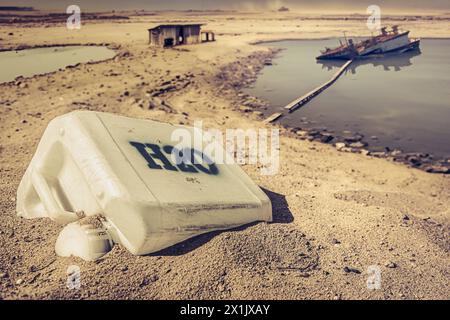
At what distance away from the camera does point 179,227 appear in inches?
163

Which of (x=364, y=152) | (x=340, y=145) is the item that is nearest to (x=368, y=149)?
(x=364, y=152)

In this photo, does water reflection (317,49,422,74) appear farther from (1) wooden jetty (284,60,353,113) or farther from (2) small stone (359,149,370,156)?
(2) small stone (359,149,370,156)

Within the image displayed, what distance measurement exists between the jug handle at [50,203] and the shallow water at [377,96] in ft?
28.5

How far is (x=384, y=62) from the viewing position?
24922mm

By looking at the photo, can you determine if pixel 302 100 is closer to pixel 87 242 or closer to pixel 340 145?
pixel 340 145

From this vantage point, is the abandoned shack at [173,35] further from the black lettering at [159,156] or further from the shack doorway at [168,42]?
the black lettering at [159,156]

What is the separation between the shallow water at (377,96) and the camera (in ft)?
38.4

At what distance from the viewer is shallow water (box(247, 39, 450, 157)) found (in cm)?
1172

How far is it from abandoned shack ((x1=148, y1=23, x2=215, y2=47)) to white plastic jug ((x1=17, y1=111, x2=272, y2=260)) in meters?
21.8

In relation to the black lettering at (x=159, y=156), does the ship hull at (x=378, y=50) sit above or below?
above

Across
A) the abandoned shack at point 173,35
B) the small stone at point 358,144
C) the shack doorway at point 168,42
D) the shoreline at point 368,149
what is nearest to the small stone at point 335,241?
the shoreline at point 368,149

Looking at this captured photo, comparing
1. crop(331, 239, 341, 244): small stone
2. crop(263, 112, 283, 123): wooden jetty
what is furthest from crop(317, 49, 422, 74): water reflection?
crop(331, 239, 341, 244): small stone

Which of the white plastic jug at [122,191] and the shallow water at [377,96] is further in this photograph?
the shallow water at [377,96]
